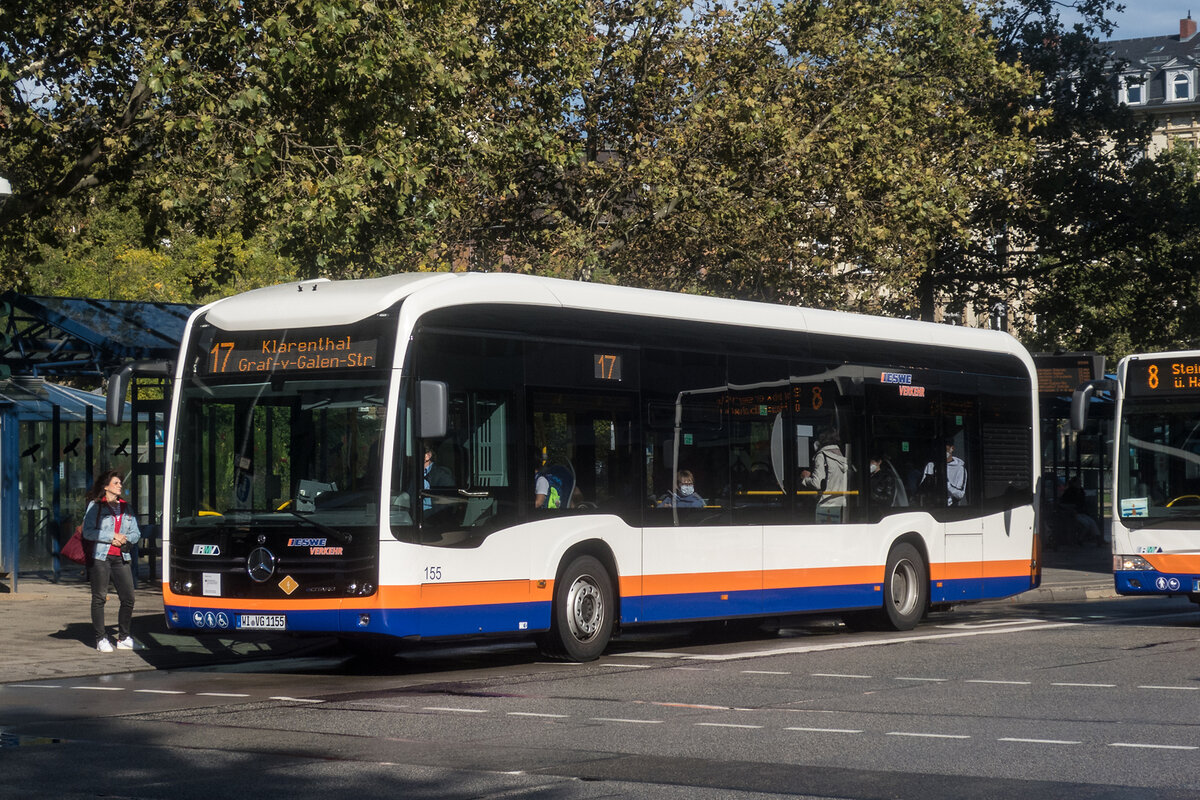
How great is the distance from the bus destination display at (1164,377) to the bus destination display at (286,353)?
30.0ft

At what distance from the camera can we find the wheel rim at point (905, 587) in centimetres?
1783

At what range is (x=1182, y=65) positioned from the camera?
102625 millimetres

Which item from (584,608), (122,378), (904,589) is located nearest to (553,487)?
(584,608)

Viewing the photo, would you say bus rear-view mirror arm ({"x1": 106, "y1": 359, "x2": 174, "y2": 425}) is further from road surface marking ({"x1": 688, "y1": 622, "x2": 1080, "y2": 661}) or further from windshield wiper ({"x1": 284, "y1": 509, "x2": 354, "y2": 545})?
road surface marking ({"x1": 688, "y1": 622, "x2": 1080, "y2": 661})

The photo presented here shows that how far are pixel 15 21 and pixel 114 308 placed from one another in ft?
14.6

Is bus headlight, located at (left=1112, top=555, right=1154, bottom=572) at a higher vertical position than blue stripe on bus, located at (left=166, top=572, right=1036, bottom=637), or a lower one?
higher

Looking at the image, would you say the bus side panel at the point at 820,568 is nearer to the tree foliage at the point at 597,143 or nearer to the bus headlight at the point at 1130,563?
the bus headlight at the point at 1130,563

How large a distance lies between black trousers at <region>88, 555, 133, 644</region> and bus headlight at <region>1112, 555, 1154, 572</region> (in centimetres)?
978

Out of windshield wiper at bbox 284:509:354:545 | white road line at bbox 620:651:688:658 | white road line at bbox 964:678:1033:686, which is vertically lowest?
white road line at bbox 620:651:688:658

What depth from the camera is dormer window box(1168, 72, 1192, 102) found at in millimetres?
101812

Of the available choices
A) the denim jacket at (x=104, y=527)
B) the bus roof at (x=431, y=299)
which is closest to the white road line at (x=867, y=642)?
the bus roof at (x=431, y=299)

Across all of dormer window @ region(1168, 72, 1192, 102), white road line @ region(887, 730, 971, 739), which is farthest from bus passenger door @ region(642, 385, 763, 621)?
dormer window @ region(1168, 72, 1192, 102)

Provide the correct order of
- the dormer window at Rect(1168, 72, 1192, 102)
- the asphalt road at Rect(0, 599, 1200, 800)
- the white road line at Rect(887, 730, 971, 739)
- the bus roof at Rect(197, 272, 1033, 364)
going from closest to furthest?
the asphalt road at Rect(0, 599, 1200, 800)
the white road line at Rect(887, 730, 971, 739)
the bus roof at Rect(197, 272, 1033, 364)
the dormer window at Rect(1168, 72, 1192, 102)

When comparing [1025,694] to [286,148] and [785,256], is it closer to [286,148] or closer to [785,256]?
[286,148]
